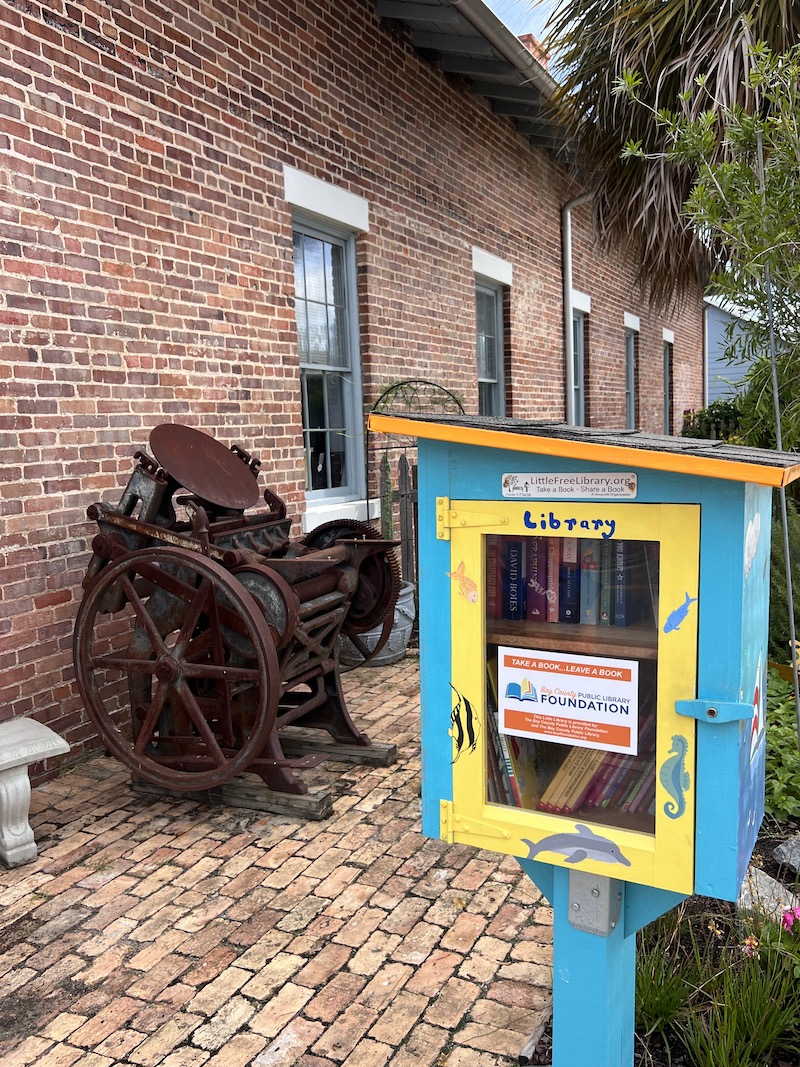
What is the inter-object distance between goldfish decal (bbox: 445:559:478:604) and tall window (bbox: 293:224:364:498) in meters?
4.46

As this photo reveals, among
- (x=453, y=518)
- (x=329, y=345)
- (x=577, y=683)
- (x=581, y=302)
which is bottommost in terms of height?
(x=577, y=683)

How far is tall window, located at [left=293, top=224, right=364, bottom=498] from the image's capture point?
609 cm

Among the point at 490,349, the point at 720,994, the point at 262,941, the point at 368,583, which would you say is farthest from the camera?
the point at 490,349

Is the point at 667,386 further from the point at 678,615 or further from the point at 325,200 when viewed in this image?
the point at 678,615

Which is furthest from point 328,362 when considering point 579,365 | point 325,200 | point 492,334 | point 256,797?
point 579,365

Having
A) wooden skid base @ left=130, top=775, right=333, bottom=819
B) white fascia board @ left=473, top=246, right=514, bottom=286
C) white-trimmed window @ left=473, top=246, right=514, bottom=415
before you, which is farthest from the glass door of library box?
white-trimmed window @ left=473, top=246, right=514, bottom=415

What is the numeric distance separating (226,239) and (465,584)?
13.1 ft

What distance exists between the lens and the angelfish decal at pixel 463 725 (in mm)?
1771

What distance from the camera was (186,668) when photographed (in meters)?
3.34

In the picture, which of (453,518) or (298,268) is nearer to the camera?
(453,518)

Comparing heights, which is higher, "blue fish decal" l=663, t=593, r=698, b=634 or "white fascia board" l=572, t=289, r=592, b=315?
"white fascia board" l=572, t=289, r=592, b=315

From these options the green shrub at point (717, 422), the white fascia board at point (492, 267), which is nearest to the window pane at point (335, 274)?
the white fascia board at point (492, 267)

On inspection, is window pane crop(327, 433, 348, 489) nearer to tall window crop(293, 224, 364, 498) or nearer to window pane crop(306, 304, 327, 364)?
tall window crop(293, 224, 364, 498)

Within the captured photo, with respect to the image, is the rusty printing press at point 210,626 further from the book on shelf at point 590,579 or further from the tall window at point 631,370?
the tall window at point 631,370
